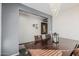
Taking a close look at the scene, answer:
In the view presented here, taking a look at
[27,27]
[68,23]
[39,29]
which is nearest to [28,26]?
[27,27]

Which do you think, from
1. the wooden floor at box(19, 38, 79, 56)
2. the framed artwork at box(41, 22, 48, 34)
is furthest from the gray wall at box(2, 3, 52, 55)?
the framed artwork at box(41, 22, 48, 34)

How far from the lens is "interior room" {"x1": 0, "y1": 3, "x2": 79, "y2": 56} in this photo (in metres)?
1.76

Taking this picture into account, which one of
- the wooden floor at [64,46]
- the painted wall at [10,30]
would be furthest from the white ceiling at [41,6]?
the wooden floor at [64,46]

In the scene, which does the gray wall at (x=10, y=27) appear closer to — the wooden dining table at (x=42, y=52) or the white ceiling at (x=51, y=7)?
the white ceiling at (x=51, y=7)

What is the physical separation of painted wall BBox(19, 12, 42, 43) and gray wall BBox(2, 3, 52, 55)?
0.21ft

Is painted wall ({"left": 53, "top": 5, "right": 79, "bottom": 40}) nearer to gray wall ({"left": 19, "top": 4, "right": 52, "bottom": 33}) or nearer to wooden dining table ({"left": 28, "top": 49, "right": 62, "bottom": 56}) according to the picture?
gray wall ({"left": 19, "top": 4, "right": 52, "bottom": 33})

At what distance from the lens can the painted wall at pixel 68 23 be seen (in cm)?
179

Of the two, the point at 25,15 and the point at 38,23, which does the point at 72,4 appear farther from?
the point at 25,15

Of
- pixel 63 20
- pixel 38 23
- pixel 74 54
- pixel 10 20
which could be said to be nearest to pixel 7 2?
pixel 10 20

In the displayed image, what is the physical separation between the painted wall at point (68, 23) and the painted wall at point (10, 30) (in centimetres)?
60

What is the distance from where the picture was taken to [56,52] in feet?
5.82

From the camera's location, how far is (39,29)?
1852 millimetres

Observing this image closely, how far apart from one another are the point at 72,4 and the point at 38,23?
583 mm

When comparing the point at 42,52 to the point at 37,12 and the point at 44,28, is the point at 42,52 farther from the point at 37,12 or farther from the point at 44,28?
the point at 37,12
